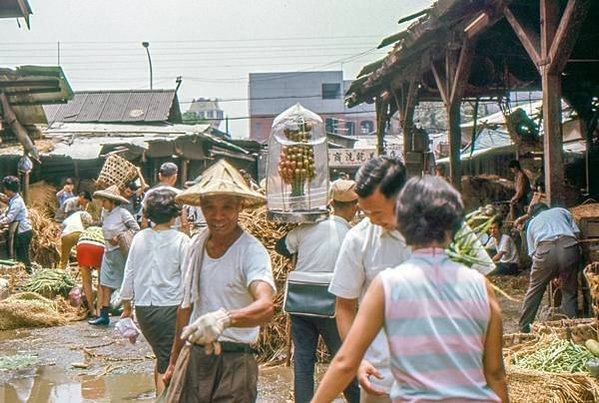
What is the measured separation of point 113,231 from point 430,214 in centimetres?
783

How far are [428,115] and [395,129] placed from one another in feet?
44.4

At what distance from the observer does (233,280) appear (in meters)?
3.96

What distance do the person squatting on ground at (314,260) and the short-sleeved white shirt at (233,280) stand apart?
4.68 ft

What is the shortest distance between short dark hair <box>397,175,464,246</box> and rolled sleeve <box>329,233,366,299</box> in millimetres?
992

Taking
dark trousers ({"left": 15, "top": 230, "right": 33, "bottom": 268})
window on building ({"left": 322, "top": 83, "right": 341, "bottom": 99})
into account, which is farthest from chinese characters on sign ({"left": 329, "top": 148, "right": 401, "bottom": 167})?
window on building ({"left": 322, "top": 83, "right": 341, "bottom": 99})

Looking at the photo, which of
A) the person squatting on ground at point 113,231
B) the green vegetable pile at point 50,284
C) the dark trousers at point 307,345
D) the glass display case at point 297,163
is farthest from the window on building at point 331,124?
the dark trousers at point 307,345

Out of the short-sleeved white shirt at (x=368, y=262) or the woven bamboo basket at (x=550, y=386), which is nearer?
the short-sleeved white shirt at (x=368, y=262)

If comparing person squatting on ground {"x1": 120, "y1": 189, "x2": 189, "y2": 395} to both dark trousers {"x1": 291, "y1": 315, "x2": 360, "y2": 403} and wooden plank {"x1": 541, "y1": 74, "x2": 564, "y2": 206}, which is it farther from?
wooden plank {"x1": 541, "y1": 74, "x2": 564, "y2": 206}

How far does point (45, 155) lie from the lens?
18875mm

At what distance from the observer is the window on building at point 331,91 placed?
69.9 metres

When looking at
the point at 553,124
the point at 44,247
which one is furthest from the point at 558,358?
the point at 44,247

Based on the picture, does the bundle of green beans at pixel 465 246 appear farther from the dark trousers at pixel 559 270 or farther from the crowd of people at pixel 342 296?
the dark trousers at pixel 559 270

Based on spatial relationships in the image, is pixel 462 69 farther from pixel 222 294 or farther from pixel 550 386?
pixel 222 294

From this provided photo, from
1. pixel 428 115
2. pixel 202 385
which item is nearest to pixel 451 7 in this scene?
pixel 202 385
